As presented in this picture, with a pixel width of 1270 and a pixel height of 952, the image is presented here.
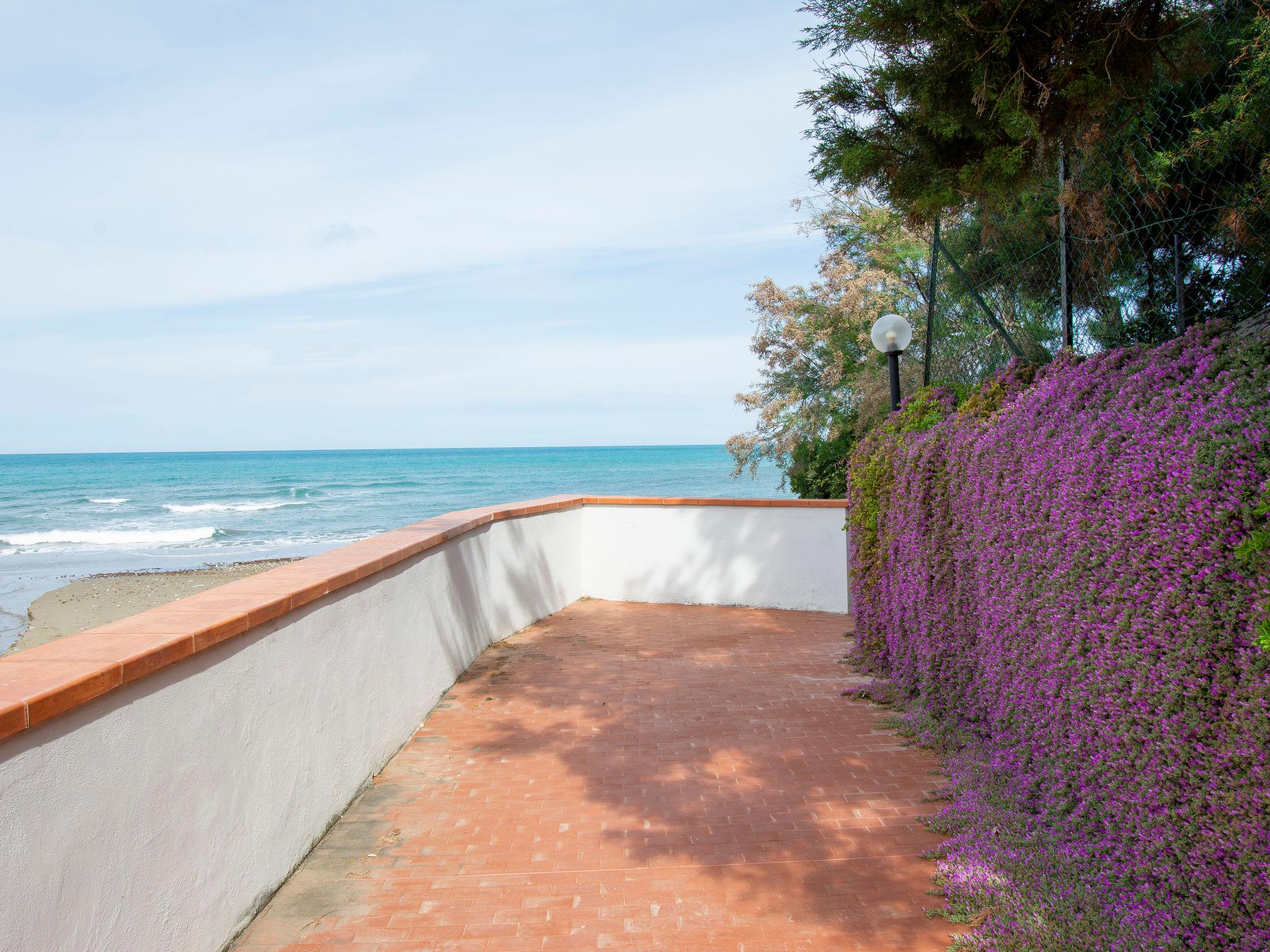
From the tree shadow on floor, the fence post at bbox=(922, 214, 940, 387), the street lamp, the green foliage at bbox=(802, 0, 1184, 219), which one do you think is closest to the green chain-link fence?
the green foliage at bbox=(802, 0, 1184, 219)

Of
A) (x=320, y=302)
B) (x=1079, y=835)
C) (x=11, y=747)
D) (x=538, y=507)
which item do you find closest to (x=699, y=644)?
(x=538, y=507)

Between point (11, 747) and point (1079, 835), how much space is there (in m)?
3.34

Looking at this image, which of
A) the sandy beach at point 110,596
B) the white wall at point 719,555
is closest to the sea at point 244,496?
the sandy beach at point 110,596

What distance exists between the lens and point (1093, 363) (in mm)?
3391

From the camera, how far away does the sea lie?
2738 centimetres

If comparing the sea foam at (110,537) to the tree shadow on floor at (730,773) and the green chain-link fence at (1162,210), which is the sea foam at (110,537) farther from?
the green chain-link fence at (1162,210)

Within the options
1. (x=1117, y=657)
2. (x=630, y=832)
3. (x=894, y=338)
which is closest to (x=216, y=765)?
(x=630, y=832)

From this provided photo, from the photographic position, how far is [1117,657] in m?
2.76

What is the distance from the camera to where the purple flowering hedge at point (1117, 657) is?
2174 millimetres

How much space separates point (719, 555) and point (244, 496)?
155 ft

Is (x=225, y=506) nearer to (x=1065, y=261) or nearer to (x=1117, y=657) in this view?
(x=1065, y=261)

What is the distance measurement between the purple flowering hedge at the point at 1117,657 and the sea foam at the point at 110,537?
32995 millimetres

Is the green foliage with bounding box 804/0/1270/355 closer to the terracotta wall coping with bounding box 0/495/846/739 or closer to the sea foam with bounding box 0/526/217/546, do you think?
the terracotta wall coping with bounding box 0/495/846/739

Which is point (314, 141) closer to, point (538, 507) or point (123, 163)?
point (123, 163)
